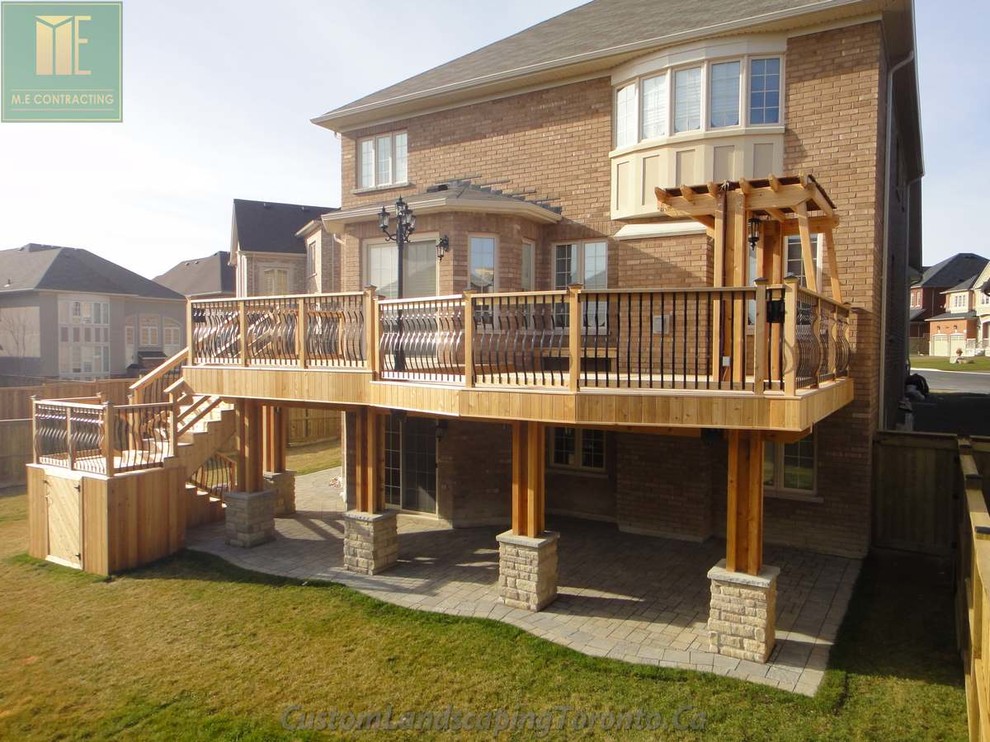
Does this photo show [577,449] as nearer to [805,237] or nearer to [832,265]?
[832,265]

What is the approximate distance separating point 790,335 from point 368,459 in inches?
243

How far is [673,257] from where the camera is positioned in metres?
11.1

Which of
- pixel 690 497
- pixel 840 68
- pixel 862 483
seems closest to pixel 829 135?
pixel 840 68

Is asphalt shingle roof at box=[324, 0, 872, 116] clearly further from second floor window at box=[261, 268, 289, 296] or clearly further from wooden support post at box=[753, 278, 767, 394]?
second floor window at box=[261, 268, 289, 296]

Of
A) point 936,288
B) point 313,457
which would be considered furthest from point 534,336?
point 936,288

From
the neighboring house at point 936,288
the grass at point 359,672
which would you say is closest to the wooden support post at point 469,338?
the grass at point 359,672

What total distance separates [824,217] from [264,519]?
→ 10170 mm

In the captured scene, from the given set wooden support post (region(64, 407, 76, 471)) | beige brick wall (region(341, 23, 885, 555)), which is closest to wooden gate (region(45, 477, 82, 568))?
wooden support post (region(64, 407, 76, 471))

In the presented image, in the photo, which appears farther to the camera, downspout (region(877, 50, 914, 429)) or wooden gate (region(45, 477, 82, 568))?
downspout (region(877, 50, 914, 429))

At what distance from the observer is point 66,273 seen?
38.0m

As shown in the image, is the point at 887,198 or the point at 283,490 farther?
the point at 283,490

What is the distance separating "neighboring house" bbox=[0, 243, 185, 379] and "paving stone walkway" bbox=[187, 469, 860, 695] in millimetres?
31900

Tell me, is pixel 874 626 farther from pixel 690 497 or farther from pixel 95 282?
pixel 95 282

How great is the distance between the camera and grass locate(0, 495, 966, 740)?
6.02 meters
